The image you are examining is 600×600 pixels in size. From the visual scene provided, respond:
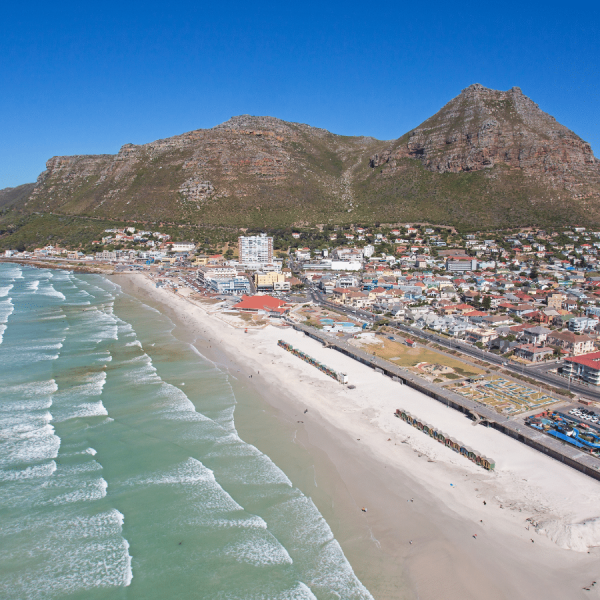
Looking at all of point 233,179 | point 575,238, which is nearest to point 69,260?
point 233,179

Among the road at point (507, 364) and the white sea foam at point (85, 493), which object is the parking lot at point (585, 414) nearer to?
the road at point (507, 364)

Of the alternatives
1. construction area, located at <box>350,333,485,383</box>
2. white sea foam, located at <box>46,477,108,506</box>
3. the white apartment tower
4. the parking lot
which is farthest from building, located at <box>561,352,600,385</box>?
the white apartment tower

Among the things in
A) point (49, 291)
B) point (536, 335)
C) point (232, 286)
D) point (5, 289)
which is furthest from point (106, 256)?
point (536, 335)

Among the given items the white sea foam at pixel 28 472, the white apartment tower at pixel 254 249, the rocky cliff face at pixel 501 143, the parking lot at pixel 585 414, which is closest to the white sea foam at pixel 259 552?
the white sea foam at pixel 28 472

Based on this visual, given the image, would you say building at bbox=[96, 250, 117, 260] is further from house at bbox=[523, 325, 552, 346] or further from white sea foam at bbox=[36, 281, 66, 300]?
house at bbox=[523, 325, 552, 346]

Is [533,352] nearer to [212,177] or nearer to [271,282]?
[271,282]

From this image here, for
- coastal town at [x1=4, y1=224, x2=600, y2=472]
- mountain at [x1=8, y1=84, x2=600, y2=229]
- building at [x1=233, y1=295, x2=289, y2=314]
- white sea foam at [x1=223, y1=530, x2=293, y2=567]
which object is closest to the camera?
white sea foam at [x1=223, y1=530, x2=293, y2=567]

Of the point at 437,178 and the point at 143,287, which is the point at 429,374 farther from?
the point at 437,178
